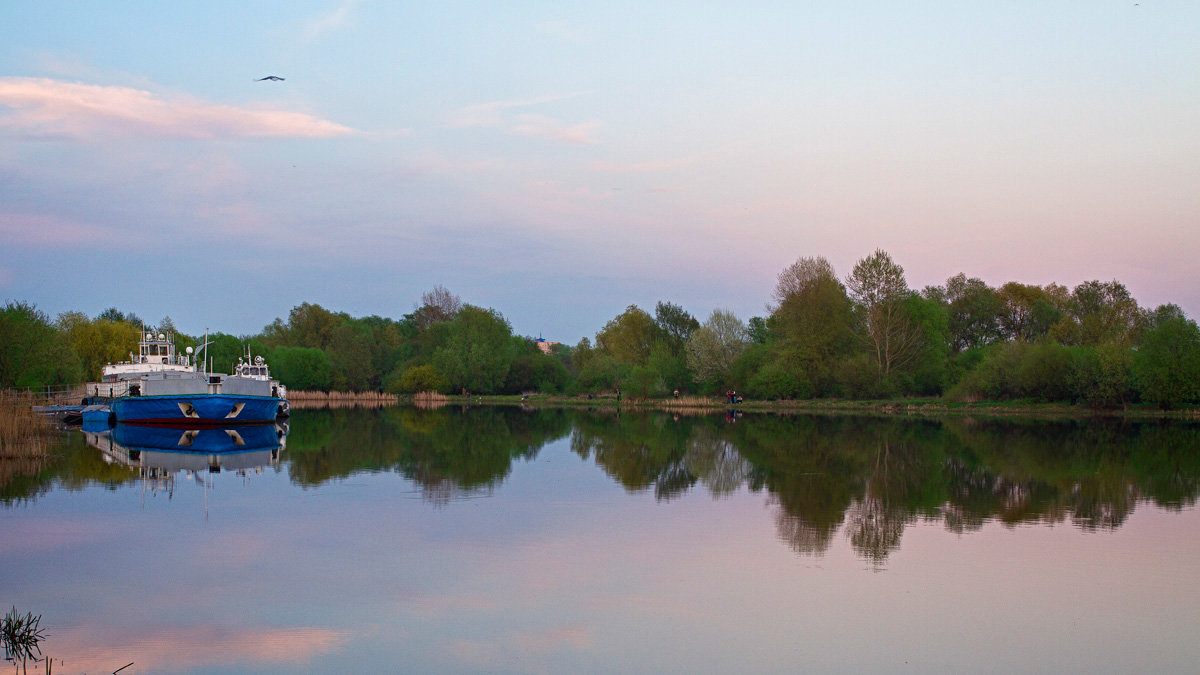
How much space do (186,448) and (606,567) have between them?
61.6 feet

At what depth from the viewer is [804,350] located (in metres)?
55.2

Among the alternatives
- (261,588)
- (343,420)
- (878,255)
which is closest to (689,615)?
(261,588)

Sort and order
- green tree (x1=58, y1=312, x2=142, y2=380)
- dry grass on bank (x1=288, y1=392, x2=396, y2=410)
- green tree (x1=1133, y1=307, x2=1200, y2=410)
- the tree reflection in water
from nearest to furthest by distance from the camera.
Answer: the tree reflection in water, green tree (x1=1133, y1=307, x2=1200, y2=410), green tree (x1=58, y1=312, x2=142, y2=380), dry grass on bank (x1=288, y1=392, x2=396, y2=410)

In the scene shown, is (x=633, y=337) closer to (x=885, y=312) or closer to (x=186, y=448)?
(x=885, y=312)

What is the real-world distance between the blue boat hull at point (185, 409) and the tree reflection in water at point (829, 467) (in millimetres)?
2342

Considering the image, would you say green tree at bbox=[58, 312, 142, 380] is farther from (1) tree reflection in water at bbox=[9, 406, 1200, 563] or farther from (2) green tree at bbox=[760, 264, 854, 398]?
(2) green tree at bbox=[760, 264, 854, 398]

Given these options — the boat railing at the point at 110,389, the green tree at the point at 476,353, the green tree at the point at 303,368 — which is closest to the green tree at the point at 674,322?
the green tree at the point at 476,353

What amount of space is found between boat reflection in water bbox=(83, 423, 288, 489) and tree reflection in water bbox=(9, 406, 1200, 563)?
0.71 metres

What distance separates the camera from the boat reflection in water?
64.2 feet

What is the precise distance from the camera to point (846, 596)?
830 cm

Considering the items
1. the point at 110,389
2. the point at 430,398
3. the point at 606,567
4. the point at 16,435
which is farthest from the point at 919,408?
the point at 606,567

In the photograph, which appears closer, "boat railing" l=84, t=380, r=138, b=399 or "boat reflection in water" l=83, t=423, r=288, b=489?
"boat reflection in water" l=83, t=423, r=288, b=489

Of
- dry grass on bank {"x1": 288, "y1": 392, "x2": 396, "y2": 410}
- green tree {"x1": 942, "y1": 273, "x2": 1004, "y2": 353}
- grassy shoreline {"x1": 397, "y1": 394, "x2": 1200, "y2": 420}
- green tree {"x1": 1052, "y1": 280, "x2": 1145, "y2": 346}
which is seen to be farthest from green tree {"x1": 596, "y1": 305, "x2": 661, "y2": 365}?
green tree {"x1": 1052, "y1": 280, "x2": 1145, "y2": 346}

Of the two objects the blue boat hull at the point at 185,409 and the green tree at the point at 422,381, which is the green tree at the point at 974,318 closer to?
the green tree at the point at 422,381
